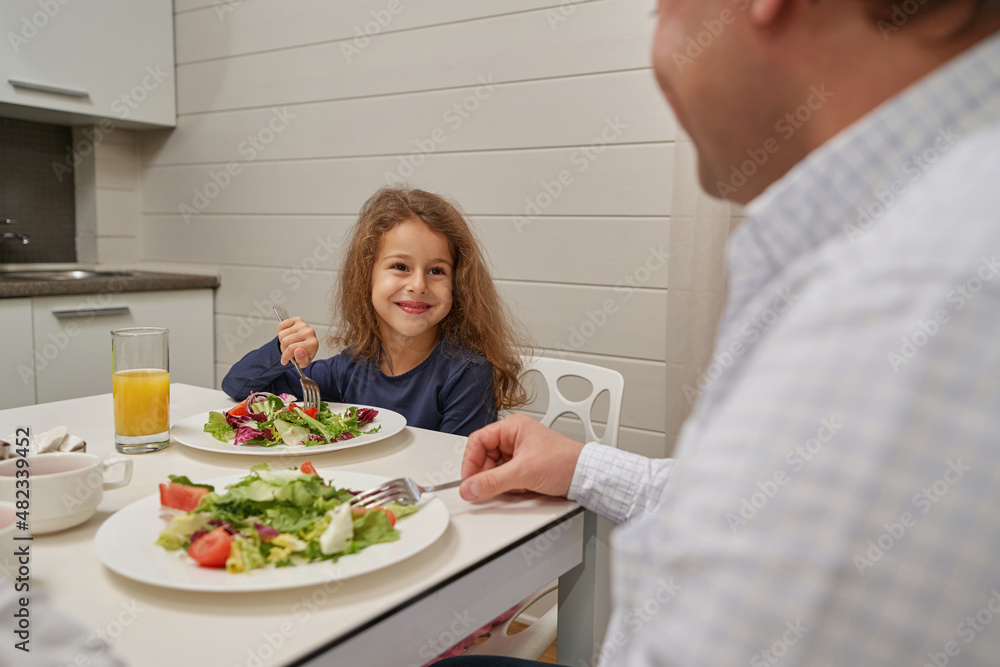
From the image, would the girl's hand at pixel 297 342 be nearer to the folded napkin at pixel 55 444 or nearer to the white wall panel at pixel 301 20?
the folded napkin at pixel 55 444

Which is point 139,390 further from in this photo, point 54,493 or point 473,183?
point 473,183

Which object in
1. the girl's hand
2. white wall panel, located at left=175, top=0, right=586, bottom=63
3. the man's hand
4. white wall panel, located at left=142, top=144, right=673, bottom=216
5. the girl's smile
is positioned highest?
white wall panel, located at left=175, top=0, right=586, bottom=63

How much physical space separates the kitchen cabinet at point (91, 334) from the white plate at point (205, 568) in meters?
1.77

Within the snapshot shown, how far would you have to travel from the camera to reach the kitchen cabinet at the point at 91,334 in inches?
86.0

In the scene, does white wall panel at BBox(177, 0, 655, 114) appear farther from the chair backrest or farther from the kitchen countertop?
the chair backrest

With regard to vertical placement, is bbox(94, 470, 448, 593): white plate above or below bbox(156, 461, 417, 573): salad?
→ below

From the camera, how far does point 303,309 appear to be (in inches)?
98.7

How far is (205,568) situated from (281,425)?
446 millimetres

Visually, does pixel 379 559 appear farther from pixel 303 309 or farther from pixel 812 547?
pixel 303 309

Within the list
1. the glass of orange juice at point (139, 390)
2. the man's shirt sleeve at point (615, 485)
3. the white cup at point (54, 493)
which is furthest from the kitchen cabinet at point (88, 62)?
the man's shirt sleeve at point (615, 485)

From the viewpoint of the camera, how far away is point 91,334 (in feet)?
7.72

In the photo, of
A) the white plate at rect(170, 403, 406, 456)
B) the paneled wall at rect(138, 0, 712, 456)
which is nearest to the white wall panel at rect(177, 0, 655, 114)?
the paneled wall at rect(138, 0, 712, 456)

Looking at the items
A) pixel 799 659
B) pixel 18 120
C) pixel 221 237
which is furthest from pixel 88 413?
pixel 18 120

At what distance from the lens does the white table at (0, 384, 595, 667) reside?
53 centimetres
